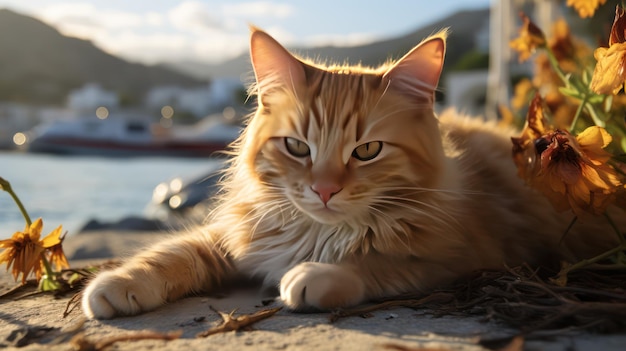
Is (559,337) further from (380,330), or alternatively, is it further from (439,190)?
(439,190)

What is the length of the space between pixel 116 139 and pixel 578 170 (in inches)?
547

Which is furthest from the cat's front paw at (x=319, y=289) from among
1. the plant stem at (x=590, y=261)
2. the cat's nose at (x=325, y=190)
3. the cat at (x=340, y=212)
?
the plant stem at (x=590, y=261)

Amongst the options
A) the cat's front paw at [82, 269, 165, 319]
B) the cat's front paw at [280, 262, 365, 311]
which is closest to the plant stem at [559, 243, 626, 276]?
the cat's front paw at [280, 262, 365, 311]

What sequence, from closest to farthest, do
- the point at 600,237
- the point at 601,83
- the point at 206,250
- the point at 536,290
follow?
the point at 536,290 < the point at 601,83 < the point at 206,250 < the point at 600,237

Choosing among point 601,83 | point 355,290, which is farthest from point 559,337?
point 601,83

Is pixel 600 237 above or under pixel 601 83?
under

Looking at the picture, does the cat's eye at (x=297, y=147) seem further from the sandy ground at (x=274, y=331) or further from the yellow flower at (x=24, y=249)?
the yellow flower at (x=24, y=249)

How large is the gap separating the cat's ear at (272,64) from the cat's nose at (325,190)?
0.96 feet

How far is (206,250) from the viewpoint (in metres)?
1.43

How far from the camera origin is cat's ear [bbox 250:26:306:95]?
1.35 metres

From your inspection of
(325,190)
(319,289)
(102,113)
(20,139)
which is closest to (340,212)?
(325,190)

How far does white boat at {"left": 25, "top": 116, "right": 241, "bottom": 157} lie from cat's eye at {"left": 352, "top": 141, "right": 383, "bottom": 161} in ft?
39.7

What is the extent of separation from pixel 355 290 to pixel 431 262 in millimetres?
247

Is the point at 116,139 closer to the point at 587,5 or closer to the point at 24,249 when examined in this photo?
the point at 24,249
